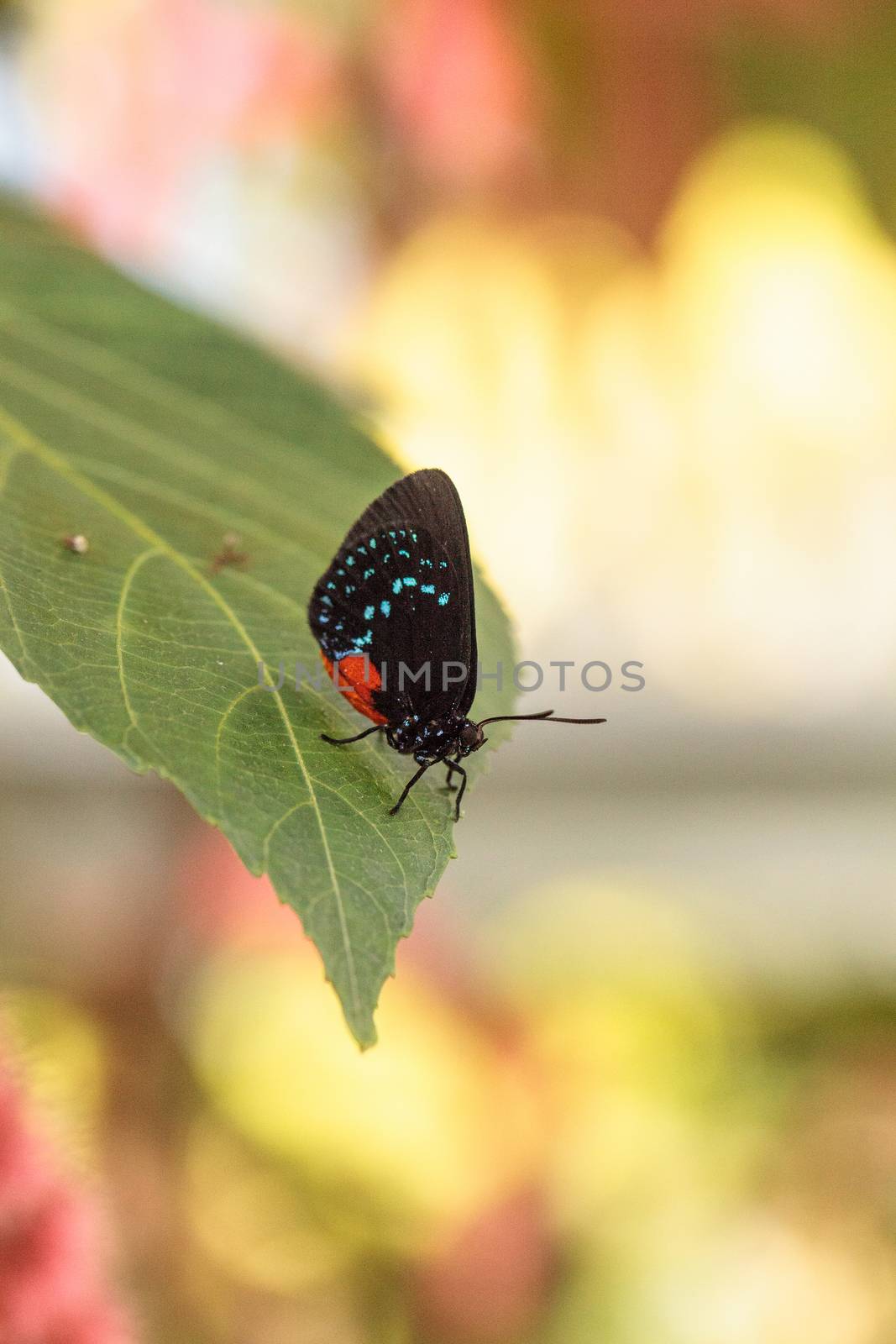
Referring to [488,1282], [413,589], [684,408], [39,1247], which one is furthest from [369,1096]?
[684,408]

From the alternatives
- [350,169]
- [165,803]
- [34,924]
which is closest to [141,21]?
[350,169]

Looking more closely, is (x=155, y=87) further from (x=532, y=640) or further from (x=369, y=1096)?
(x=369, y=1096)

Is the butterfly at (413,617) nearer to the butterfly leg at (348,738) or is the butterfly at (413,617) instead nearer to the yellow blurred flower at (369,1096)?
the butterfly leg at (348,738)

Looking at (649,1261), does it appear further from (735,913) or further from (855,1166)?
(735,913)

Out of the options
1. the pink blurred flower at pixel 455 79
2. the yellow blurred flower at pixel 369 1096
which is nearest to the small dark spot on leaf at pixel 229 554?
the yellow blurred flower at pixel 369 1096

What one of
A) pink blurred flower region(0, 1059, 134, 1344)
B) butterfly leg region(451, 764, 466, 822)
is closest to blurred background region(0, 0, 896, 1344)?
pink blurred flower region(0, 1059, 134, 1344)
